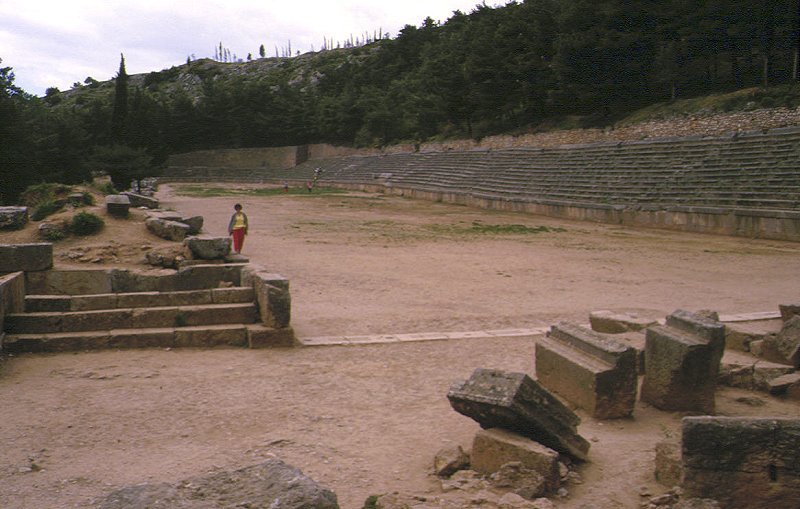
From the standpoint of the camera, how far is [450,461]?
4.99 meters

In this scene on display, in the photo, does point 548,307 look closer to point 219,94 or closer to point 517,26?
point 517,26

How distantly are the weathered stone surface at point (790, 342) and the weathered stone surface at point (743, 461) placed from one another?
363cm

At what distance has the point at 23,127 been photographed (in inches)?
1319

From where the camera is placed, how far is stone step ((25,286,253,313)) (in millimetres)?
9172

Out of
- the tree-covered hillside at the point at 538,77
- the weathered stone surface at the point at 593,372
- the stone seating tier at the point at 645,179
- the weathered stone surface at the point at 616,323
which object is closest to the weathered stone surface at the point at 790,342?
the weathered stone surface at the point at 616,323

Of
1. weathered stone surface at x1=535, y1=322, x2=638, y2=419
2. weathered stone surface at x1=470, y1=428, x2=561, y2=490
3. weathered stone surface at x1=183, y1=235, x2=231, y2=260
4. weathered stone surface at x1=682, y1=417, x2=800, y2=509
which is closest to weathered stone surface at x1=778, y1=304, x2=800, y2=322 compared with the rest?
weathered stone surface at x1=535, y1=322, x2=638, y2=419

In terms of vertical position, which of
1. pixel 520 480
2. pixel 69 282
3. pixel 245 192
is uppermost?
pixel 245 192

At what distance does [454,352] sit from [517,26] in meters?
41.1

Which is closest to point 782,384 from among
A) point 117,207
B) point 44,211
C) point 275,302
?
point 275,302

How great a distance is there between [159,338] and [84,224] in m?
4.58

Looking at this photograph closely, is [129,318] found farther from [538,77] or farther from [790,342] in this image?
[538,77]

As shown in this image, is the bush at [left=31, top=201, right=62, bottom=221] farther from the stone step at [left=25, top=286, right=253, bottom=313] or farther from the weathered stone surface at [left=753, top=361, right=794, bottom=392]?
the weathered stone surface at [left=753, top=361, right=794, bottom=392]

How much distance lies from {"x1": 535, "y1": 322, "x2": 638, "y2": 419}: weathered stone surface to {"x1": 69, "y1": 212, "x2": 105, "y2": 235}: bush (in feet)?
30.2

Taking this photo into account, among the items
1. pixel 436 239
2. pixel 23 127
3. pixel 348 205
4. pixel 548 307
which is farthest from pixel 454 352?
pixel 23 127
